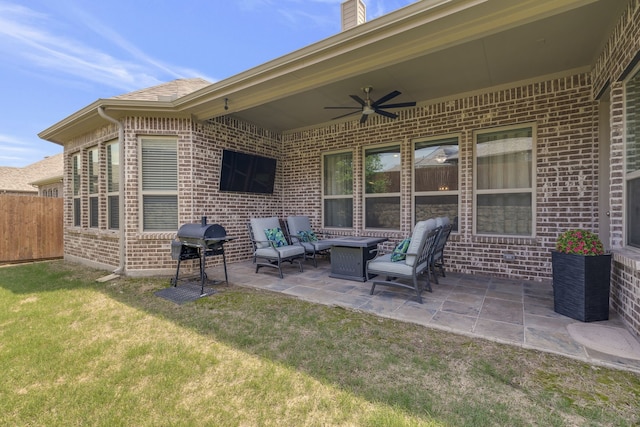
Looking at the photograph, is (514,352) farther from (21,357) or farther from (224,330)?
(21,357)

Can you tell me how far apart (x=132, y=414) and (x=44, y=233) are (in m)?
8.28

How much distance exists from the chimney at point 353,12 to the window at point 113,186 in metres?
5.14

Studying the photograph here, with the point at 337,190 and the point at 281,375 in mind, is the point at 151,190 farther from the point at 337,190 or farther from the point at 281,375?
the point at 281,375

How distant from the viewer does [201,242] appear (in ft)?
13.6

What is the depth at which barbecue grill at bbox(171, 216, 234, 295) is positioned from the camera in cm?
414

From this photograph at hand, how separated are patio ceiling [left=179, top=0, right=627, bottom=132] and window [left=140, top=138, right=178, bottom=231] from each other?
1.01 metres

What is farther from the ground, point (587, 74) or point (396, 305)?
point (587, 74)

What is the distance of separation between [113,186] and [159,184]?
49.3 inches

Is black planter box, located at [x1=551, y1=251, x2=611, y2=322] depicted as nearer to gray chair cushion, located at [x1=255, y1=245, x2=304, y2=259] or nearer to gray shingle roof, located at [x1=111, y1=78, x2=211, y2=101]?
→ gray chair cushion, located at [x1=255, y1=245, x2=304, y2=259]

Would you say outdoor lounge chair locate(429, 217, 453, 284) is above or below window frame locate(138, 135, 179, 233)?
below

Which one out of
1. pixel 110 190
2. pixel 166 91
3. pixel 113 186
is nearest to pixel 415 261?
pixel 166 91

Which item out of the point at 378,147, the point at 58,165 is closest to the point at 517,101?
the point at 378,147

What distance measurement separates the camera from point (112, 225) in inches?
228

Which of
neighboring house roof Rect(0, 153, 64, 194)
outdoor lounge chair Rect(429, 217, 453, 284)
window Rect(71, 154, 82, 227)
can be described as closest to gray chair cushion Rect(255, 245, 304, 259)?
outdoor lounge chair Rect(429, 217, 453, 284)
